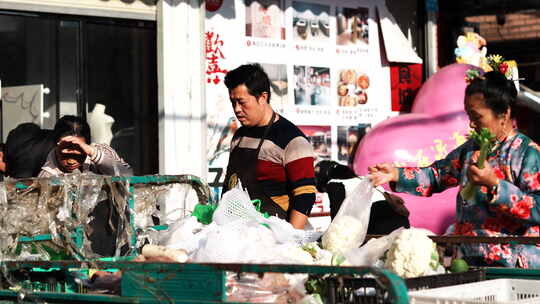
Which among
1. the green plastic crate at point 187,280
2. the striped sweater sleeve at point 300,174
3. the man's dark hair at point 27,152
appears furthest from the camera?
the man's dark hair at point 27,152

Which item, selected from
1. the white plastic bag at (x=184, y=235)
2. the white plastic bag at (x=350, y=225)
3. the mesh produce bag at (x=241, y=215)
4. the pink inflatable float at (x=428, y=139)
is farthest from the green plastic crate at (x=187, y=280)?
the pink inflatable float at (x=428, y=139)

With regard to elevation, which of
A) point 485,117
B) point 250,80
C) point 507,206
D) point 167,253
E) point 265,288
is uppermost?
point 250,80

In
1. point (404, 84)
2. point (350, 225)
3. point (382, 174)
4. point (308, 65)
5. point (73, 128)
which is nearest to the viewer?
point (350, 225)

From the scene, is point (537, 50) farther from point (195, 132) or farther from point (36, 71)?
point (36, 71)

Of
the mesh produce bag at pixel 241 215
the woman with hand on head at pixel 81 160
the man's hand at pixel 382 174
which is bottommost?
the mesh produce bag at pixel 241 215

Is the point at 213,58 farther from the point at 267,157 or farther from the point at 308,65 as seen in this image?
the point at 267,157

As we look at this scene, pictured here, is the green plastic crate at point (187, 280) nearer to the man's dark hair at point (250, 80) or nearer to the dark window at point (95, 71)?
the man's dark hair at point (250, 80)

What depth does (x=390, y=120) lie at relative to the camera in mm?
8711

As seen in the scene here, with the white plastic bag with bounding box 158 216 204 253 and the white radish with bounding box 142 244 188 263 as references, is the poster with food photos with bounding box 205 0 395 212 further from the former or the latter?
→ the white radish with bounding box 142 244 188 263

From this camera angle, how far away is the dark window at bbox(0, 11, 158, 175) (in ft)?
23.9

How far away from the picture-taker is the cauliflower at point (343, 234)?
11.6ft

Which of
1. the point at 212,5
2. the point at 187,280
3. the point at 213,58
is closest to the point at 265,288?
the point at 187,280

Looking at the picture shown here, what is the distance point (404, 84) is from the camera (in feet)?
32.3

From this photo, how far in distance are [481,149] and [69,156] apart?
2.33 meters
